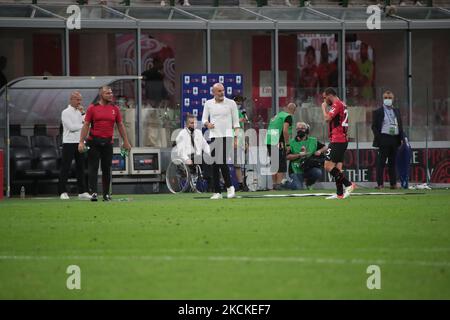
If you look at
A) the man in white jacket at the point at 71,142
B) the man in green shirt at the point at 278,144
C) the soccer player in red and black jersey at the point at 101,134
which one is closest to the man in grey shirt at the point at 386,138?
the man in green shirt at the point at 278,144

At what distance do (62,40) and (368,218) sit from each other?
1807 cm

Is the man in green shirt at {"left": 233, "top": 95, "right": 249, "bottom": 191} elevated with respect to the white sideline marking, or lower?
elevated

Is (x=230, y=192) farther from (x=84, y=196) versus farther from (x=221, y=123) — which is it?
(x=84, y=196)

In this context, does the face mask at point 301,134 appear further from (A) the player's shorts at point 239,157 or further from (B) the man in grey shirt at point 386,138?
(B) the man in grey shirt at point 386,138

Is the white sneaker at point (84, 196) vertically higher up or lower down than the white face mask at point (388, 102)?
lower down

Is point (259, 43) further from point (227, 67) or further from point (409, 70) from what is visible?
point (409, 70)

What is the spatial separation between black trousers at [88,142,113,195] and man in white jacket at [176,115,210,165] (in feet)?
17.3

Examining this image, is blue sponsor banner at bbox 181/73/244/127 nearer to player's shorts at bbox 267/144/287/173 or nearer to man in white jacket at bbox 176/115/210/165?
man in white jacket at bbox 176/115/210/165

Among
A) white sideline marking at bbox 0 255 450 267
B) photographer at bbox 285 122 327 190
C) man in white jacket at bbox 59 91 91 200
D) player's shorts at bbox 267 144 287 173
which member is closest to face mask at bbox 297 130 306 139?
photographer at bbox 285 122 327 190

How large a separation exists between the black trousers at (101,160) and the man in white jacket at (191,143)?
5.28 metres

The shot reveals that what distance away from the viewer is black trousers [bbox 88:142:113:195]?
24.9m


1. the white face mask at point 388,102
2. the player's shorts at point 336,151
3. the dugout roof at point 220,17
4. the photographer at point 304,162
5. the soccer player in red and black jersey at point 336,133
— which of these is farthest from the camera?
the dugout roof at point 220,17

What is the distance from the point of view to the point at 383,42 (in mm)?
38562

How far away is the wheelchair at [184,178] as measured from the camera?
30156mm
